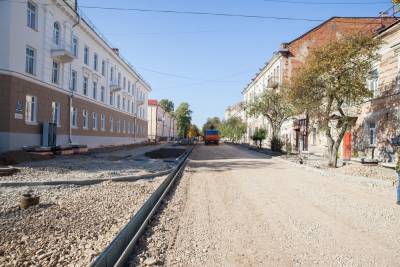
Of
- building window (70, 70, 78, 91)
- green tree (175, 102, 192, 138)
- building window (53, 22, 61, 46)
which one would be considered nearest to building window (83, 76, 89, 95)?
building window (70, 70, 78, 91)

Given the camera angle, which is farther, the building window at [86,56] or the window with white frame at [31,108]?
the building window at [86,56]

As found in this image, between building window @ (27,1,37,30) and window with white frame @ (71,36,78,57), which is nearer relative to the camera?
building window @ (27,1,37,30)

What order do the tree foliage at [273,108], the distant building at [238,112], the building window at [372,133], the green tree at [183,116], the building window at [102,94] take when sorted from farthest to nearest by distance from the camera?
the green tree at [183,116] < the distant building at [238,112] < the building window at [102,94] < the tree foliage at [273,108] < the building window at [372,133]

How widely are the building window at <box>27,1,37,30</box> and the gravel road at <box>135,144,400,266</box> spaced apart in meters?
15.2

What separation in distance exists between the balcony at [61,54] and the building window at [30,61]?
1907 millimetres

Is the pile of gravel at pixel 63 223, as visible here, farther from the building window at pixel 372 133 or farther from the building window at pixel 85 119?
the building window at pixel 85 119

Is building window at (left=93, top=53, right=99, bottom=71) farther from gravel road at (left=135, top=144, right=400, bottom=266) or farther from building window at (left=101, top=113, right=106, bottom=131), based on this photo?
gravel road at (left=135, top=144, right=400, bottom=266)

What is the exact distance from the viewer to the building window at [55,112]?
21.8 meters

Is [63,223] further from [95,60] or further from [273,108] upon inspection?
[95,60]

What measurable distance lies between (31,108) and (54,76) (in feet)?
13.5

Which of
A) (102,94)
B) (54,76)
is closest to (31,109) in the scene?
(54,76)

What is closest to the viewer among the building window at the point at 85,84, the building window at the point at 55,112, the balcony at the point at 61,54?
the balcony at the point at 61,54

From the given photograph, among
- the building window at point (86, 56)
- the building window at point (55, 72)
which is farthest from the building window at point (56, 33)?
the building window at point (86, 56)

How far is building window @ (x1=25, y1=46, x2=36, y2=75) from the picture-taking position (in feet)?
61.7
